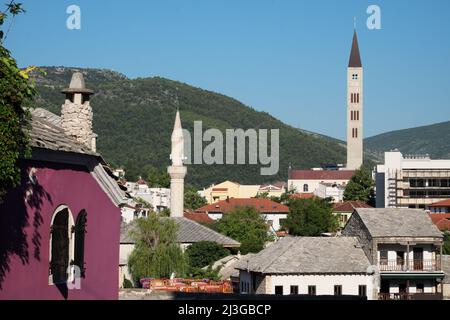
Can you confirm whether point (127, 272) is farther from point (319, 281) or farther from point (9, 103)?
point (9, 103)

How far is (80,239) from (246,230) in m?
87.5

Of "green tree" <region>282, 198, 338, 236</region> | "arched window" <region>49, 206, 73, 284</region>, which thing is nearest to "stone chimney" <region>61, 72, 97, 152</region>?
"arched window" <region>49, 206, 73, 284</region>

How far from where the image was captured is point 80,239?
61.8 ft

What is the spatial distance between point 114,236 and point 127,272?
5320 centimetres

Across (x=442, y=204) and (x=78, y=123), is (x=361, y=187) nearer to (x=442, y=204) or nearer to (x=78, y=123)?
(x=442, y=204)

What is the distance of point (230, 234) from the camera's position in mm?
105312

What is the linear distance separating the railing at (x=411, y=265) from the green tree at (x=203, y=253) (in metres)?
16.9

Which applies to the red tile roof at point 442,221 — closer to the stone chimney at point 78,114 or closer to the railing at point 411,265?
the railing at point 411,265

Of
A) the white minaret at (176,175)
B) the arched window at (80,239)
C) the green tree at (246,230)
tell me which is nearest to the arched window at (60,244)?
Result: the arched window at (80,239)

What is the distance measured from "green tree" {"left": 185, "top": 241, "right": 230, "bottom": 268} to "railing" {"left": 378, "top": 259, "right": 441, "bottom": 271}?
666 inches

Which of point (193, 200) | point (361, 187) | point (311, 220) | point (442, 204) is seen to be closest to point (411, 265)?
point (311, 220)

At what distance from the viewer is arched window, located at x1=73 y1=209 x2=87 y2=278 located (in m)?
18.7

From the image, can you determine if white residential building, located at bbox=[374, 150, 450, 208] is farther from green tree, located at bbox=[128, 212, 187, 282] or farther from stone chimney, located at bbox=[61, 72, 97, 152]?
stone chimney, located at bbox=[61, 72, 97, 152]
